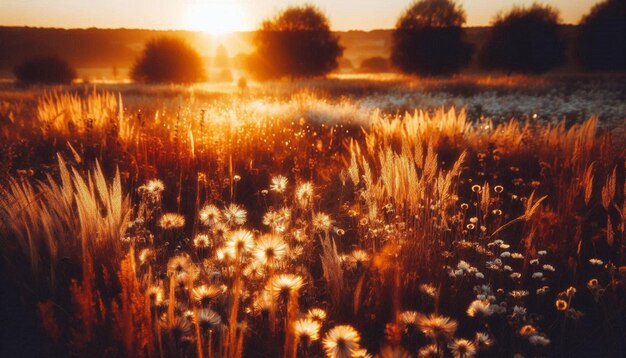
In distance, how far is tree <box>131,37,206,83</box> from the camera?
1615 inches

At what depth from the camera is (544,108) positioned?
54.2 ft

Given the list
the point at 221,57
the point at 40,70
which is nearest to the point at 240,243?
the point at 40,70

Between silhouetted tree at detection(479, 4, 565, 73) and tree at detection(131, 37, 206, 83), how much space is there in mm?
30626

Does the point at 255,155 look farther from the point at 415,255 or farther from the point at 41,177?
the point at 415,255

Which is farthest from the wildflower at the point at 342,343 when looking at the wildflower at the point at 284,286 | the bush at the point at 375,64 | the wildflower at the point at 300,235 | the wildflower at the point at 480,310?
the bush at the point at 375,64

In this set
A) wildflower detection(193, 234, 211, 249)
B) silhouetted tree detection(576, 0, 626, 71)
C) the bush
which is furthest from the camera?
the bush

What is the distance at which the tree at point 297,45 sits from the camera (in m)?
41.2

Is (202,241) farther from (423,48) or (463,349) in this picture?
(423,48)

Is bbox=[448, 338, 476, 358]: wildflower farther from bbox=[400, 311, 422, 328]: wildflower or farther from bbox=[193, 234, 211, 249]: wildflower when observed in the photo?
bbox=[193, 234, 211, 249]: wildflower

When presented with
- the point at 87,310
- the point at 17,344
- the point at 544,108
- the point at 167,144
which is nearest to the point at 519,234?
the point at 87,310

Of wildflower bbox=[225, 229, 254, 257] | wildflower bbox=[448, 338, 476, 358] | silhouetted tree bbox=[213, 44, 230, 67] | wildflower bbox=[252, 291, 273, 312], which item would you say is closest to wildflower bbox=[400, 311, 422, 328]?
wildflower bbox=[448, 338, 476, 358]

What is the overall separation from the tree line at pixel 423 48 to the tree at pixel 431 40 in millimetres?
96

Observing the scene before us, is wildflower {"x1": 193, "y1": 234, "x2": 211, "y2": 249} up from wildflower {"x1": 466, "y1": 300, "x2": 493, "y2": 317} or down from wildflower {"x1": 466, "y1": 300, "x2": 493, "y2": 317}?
down

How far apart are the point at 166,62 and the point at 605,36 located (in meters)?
42.1
